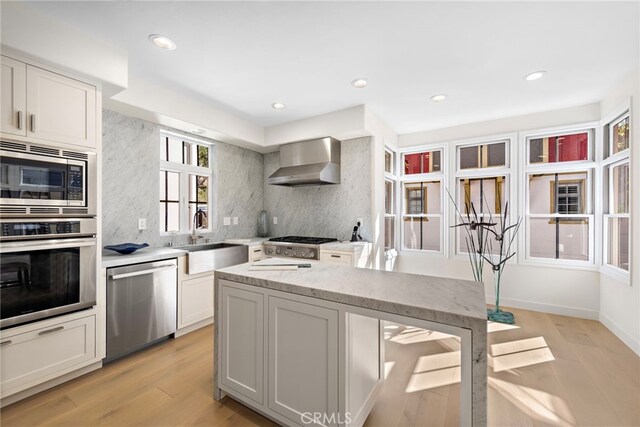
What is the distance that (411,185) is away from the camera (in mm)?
4648

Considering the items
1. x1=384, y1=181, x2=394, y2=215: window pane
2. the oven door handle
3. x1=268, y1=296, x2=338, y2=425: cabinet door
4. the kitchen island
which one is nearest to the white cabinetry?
the oven door handle

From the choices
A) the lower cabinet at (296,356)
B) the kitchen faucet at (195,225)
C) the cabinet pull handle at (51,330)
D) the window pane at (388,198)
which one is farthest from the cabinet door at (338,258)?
the cabinet pull handle at (51,330)

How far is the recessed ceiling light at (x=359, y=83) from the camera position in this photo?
8.91 ft

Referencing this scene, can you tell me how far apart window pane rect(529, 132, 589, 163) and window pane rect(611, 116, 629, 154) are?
363 mm

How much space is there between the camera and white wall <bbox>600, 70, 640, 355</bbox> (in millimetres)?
2506

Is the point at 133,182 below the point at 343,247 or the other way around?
the other way around

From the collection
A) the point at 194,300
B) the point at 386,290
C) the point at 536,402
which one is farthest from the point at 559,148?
the point at 194,300

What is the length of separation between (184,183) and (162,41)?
185 cm

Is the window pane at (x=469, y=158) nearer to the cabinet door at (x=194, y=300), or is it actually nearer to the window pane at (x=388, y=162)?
the window pane at (x=388, y=162)

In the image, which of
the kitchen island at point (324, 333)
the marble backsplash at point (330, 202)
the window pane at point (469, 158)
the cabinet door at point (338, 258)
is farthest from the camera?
the window pane at point (469, 158)

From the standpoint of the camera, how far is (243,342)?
1698mm

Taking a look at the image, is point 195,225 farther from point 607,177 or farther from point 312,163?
point 607,177

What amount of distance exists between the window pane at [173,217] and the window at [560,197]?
458 cm

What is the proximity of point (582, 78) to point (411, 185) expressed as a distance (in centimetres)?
236
